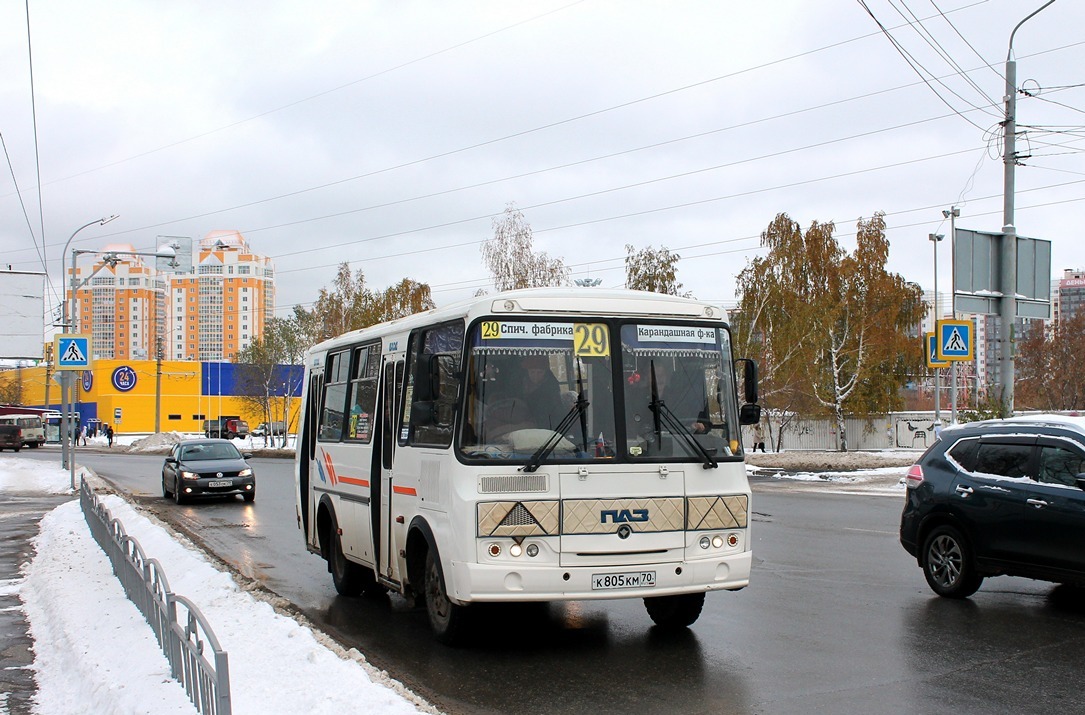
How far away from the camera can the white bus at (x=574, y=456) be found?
25.9 feet

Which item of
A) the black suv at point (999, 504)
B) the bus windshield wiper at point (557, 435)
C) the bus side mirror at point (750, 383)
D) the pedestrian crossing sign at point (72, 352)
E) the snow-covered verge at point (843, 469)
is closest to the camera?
the bus windshield wiper at point (557, 435)

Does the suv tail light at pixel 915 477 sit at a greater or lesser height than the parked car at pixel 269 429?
greater

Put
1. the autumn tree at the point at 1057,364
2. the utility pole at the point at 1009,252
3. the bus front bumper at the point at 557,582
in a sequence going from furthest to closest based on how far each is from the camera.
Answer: the autumn tree at the point at 1057,364 → the utility pole at the point at 1009,252 → the bus front bumper at the point at 557,582

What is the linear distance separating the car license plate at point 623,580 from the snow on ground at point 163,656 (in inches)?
68.1

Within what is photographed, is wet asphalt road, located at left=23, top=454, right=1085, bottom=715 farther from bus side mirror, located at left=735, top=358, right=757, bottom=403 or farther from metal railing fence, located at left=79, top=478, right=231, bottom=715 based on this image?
bus side mirror, located at left=735, top=358, right=757, bottom=403

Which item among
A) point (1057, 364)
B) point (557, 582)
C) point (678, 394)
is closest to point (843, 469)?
point (678, 394)

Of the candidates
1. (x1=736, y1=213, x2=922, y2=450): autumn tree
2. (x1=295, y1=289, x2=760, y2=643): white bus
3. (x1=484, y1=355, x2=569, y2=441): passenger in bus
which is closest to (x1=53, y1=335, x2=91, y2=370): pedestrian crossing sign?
(x1=295, y1=289, x2=760, y2=643): white bus

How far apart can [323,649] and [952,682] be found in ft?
14.4

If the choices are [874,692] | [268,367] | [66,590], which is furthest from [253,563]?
[268,367]

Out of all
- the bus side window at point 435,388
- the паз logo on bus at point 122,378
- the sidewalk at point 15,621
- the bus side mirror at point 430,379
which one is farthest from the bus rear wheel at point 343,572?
the паз logo on bus at point 122,378

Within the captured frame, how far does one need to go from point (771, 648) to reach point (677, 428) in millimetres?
1857

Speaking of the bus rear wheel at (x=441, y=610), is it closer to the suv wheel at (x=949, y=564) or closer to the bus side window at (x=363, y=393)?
the bus side window at (x=363, y=393)

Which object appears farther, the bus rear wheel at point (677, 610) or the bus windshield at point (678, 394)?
the bus rear wheel at point (677, 610)

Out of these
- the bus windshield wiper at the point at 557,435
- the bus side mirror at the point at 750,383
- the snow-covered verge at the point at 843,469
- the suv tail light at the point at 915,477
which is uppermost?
the bus side mirror at the point at 750,383
